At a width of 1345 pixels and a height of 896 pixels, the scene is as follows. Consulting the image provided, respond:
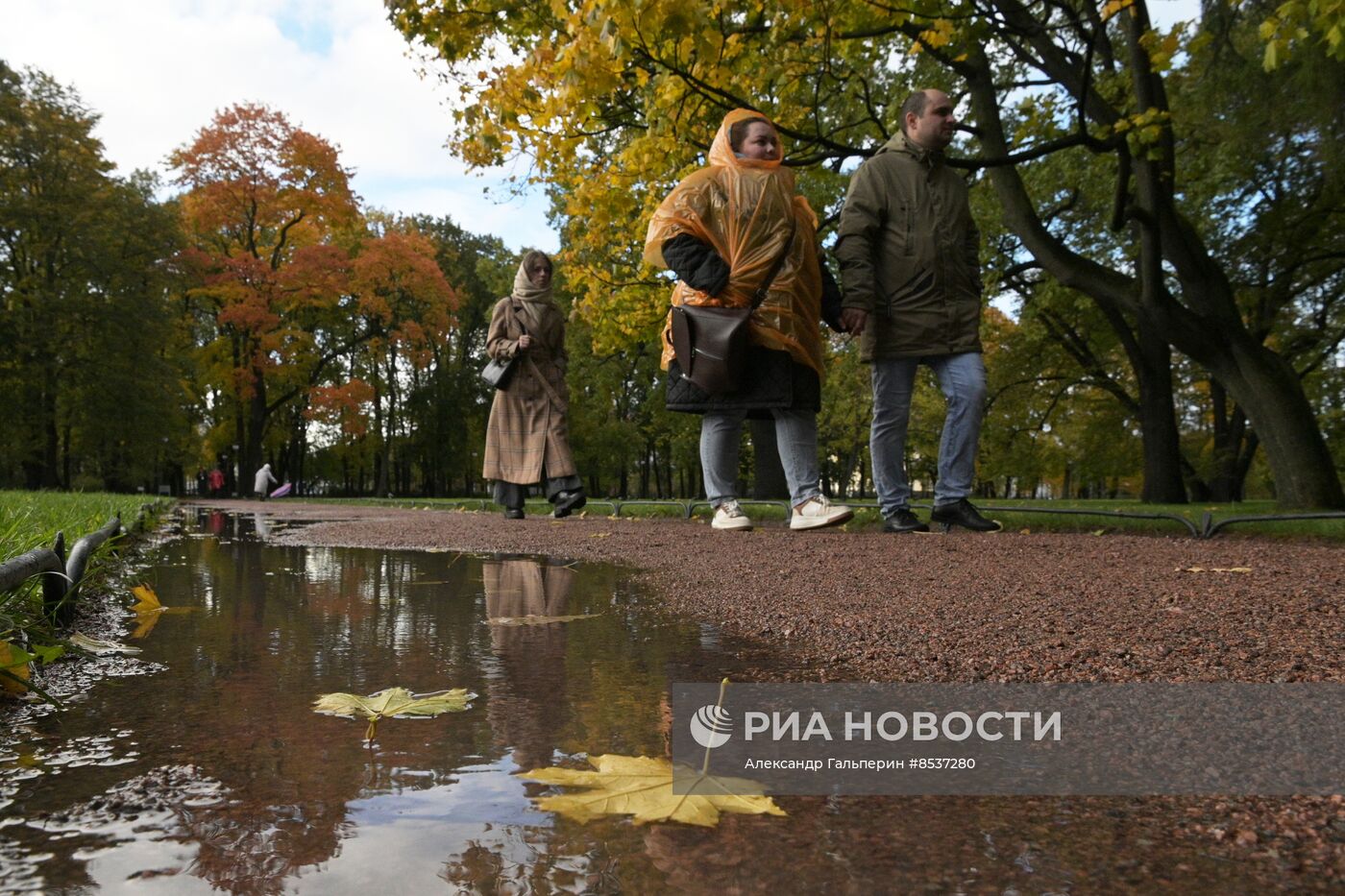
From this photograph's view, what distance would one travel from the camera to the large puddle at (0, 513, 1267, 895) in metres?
1.09

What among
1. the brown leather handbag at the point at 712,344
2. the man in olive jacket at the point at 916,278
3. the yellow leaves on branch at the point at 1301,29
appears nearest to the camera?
the yellow leaves on branch at the point at 1301,29

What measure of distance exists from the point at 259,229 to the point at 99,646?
35.2 meters

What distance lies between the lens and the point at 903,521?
21.4ft

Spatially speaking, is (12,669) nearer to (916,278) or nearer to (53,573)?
(53,573)

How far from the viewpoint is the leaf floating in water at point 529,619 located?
3004 mm

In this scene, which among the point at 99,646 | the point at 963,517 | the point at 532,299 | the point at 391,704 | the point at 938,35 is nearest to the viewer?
the point at 391,704

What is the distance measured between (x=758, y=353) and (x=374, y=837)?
5016 millimetres

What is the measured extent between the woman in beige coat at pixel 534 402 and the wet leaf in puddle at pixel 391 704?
24.8ft

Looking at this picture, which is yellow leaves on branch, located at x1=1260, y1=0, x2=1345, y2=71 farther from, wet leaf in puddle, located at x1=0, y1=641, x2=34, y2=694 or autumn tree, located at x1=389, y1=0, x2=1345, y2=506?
wet leaf in puddle, located at x1=0, y1=641, x2=34, y2=694

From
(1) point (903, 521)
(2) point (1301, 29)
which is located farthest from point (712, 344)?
(2) point (1301, 29)

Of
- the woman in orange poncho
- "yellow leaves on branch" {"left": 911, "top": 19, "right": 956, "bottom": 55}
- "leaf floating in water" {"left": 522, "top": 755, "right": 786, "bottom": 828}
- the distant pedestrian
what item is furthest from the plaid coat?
the distant pedestrian

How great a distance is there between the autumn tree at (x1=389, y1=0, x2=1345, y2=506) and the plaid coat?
1.57 meters

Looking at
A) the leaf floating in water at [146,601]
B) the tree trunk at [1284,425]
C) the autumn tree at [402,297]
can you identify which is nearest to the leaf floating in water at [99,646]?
the leaf floating in water at [146,601]

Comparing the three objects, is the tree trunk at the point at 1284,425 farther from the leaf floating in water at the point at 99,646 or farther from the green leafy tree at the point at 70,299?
the green leafy tree at the point at 70,299
